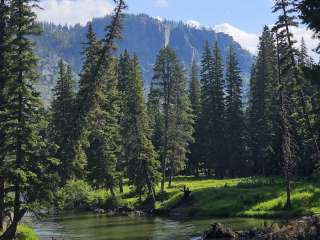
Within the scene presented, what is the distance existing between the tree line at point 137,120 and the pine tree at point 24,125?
0.07 m

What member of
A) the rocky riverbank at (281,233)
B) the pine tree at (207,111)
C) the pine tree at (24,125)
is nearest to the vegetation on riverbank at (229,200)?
the pine tree at (24,125)

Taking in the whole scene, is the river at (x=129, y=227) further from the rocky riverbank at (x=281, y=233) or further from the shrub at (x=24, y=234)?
the shrub at (x=24, y=234)

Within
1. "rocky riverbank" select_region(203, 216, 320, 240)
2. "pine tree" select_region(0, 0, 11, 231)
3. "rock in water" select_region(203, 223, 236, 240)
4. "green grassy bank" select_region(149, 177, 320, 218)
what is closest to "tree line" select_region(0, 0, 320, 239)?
"pine tree" select_region(0, 0, 11, 231)

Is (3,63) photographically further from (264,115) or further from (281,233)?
(264,115)

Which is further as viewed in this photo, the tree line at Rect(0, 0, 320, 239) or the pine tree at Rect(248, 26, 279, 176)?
the pine tree at Rect(248, 26, 279, 176)

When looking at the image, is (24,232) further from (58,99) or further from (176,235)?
(58,99)

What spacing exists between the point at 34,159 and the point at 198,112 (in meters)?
59.7

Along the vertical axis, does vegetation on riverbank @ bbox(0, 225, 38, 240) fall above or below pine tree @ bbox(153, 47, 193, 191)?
below

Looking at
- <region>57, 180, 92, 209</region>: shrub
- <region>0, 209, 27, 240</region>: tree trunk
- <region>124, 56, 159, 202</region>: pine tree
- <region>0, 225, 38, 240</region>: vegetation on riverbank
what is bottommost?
<region>0, 225, 38, 240</region>: vegetation on riverbank

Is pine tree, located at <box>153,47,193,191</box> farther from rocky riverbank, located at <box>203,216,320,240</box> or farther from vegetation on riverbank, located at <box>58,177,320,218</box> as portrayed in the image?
rocky riverbank, located at <box>203,216,320,240</box>

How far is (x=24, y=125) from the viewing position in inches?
1323

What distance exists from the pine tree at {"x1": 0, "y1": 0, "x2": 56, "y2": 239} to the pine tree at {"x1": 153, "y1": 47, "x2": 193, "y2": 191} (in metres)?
35.5

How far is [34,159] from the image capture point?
113ft

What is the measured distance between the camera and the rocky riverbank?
102 ft
